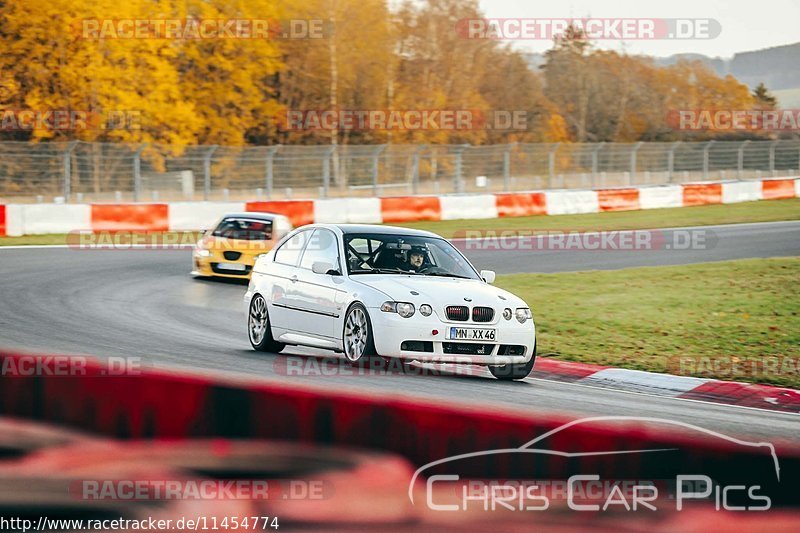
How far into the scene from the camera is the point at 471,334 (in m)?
10.7

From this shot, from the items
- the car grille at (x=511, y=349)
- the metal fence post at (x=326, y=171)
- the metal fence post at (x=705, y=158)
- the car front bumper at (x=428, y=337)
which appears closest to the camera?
the car front bumper at (x=428, y=337)

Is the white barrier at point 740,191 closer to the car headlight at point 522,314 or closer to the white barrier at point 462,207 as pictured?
the white barrier at point 462,207

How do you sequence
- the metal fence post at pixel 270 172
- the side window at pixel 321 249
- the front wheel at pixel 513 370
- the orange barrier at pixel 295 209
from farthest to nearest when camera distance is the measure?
the metal fence post at pixel 270 172, the orange barrier at pixel 295 209, the side window at pixel 321 249, the front wheel at pixel 513 370

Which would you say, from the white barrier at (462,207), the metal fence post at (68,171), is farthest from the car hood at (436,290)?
the white barrier at (462,207)

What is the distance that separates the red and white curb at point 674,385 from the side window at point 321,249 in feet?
7.65

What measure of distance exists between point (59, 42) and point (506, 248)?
22.3 metres

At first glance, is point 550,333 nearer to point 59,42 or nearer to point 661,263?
point 661,263

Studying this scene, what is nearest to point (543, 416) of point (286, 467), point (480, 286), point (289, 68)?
point (286, 467)

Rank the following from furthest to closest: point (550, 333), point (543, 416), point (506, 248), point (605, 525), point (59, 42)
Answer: point (59, 42), point (506, 248), point (550, 333), point (543, 416), point (605, 525)

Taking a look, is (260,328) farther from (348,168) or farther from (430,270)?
(348,168)

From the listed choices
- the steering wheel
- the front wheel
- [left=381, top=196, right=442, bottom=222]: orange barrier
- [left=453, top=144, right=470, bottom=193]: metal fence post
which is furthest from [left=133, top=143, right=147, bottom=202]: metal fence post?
the front wheel

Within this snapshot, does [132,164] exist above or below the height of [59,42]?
below

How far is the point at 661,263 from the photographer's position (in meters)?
22.5

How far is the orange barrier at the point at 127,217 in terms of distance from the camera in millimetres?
27391
